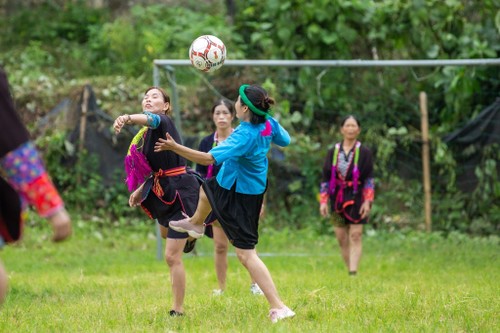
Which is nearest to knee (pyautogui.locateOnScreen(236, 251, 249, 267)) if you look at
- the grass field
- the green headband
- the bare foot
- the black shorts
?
the black shorts

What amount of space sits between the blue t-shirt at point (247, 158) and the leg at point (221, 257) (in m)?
2.12

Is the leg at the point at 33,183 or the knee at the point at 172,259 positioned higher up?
the leg at the point at 33,183

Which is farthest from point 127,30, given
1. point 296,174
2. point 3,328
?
point 3,328

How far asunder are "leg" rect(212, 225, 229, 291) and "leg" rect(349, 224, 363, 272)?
1879 millimetres

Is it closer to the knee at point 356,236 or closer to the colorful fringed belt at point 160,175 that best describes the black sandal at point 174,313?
the colorful fringed belt at point 160,175

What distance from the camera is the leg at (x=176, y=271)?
705 cm

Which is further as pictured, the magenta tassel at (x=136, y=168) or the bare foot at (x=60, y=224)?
the magenta tassel at (x=136, y=168)

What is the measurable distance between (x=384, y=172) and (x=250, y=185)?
7.22m

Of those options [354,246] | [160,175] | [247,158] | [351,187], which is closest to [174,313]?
[160,175]

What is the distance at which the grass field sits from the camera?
6.46m

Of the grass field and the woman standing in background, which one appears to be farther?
the woman standing in background

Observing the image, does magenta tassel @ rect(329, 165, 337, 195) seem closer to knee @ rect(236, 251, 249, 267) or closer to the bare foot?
knee @ rect(236, 251, 249, 267)

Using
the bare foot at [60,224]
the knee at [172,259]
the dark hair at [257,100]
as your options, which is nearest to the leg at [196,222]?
the knee at [172,259]

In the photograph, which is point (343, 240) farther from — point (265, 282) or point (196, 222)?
point (265, 282)
